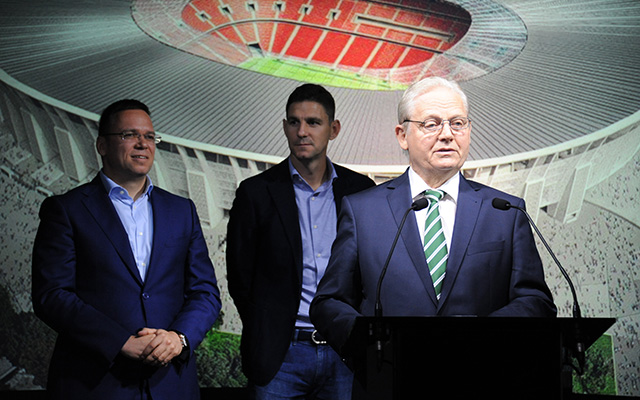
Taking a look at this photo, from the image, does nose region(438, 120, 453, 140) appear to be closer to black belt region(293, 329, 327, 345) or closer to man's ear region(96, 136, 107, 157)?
black belt region(293, 329, 327, 345)

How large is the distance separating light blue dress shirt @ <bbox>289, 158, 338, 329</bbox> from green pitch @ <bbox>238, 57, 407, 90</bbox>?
6.06ft

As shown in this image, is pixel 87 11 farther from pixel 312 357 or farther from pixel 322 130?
pixel 312 357

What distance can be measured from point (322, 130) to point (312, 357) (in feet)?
3.20

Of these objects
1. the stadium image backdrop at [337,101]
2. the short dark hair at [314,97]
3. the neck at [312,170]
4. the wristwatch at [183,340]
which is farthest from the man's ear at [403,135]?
the stadium image backdrop at [337,101]

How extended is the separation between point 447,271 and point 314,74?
3.09 meters

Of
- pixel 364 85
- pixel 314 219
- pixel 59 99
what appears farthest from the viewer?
pixel 364 85

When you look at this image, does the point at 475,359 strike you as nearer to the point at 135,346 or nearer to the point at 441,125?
the point at 441,125

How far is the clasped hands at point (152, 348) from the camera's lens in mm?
2355

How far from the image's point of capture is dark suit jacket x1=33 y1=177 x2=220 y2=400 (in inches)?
93.6

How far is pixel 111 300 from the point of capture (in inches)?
97.3

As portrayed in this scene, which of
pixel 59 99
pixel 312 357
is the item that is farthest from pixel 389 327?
pixel 59 99

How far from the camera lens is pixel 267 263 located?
111 inches

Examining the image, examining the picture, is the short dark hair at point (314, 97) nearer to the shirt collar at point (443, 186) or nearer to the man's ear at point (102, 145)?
the man's ear at point (102, 145)

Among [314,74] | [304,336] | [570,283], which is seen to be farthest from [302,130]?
[314,74]
